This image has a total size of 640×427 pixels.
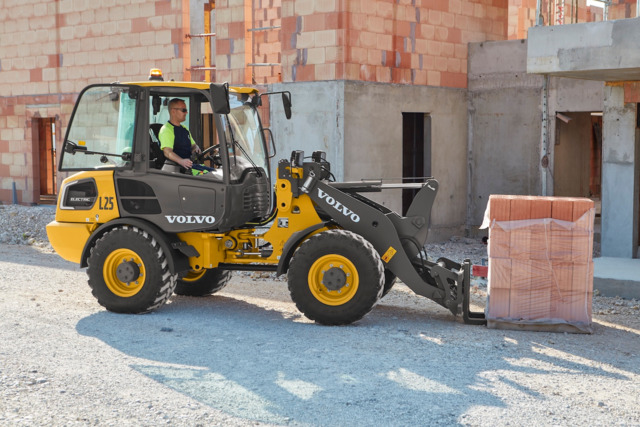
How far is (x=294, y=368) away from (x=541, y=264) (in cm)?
279

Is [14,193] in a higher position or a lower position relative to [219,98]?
lower

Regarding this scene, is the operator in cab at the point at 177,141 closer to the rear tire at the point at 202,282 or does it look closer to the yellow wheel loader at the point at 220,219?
the yellow wheel loader at the point at 220,219

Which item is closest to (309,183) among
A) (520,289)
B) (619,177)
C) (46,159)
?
(520,289)

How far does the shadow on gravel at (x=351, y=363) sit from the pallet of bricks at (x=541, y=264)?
0.68ft

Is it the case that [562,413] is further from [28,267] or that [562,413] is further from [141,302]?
[28,267]

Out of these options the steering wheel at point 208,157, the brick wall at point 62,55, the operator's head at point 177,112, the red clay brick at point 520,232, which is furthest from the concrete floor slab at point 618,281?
the brick wall at point 62,55

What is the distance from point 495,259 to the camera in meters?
8.29

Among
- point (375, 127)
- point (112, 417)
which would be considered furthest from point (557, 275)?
point (375, 127)

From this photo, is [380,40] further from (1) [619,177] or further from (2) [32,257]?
(2) [32,257]

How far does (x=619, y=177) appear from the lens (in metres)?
12.4

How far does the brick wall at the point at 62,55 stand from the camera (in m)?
18.1

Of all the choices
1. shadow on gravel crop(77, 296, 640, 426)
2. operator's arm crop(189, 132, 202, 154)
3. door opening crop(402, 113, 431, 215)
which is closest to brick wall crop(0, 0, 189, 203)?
door opening crop(402, 113, 431, 215)

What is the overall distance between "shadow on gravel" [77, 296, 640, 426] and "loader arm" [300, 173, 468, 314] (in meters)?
0.43

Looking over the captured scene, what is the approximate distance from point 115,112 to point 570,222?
463cm
